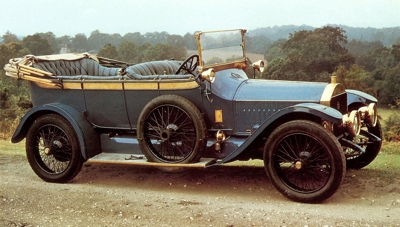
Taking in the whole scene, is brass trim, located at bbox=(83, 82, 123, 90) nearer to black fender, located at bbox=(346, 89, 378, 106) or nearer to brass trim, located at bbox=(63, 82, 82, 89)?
brass trim, located at bbox=(63, 82, 82, 89)

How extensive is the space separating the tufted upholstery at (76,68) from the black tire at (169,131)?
1506 millimetres

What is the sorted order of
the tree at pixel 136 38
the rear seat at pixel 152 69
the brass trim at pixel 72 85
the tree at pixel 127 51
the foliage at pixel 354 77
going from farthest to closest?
the tree at pixel 136 38
the tree at pixel 127 51
the foliage at pixel 354 77
the brass trim at pixel 72 85
the rear seat at pixel 152 69

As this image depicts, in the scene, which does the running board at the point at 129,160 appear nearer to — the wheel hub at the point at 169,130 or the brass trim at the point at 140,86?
the wheel hub at the point at 169,130

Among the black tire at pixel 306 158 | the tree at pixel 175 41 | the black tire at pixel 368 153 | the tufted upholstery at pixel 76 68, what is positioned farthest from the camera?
the tree at pixel 175 41

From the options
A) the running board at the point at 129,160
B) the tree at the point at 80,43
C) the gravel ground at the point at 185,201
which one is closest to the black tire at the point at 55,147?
the gravel ground at the point at 185,201

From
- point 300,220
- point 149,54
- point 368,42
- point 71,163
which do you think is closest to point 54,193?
point 71,163

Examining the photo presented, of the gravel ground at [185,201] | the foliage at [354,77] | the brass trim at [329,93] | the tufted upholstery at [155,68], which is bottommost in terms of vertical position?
the gravel ground at [185,201]

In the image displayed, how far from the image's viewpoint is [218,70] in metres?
6.09

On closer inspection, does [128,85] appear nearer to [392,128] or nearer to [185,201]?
[185,201]

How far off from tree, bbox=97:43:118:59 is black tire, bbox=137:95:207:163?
7.82 m

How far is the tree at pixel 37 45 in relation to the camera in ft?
51.6

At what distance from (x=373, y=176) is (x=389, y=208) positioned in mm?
1216

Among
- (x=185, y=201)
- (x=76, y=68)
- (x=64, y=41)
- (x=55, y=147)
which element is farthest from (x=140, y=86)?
(x=64, y=41)

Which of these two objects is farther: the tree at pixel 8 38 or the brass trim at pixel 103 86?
the tree at pixel 8 38
